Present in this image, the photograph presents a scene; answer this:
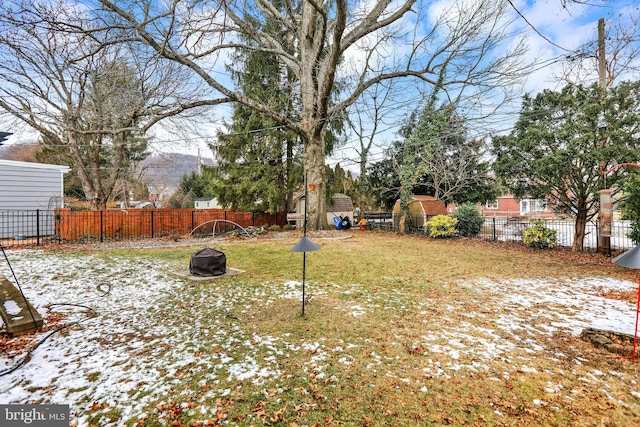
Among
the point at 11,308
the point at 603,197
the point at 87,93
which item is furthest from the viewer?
the point at 87,93

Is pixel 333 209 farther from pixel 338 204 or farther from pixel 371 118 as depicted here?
pixel 371 118

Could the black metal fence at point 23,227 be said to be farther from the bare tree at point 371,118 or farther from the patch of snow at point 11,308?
the bare tree at point 371,118

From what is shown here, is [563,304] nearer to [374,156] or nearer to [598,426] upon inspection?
[598,426]

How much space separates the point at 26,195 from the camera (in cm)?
1370

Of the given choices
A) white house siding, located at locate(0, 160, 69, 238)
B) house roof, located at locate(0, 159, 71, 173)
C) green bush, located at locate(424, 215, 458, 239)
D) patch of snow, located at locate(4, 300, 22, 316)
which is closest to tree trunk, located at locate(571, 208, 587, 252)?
green bush, located at locate(424, 215, 458, 239)

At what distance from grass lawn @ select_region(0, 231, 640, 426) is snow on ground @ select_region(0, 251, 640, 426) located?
2cm

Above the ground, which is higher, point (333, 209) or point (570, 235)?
point (333, 209)

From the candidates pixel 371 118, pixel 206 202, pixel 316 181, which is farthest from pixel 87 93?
pixel 206 202

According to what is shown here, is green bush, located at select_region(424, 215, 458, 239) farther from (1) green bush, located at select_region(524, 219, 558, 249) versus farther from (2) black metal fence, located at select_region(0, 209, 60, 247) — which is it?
(2) black metal fence, located at select_region(0, 209, 60, 247)

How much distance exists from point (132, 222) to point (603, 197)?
695 inches

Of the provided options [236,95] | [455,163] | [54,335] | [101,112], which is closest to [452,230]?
[455,163]

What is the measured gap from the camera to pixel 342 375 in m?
2.82

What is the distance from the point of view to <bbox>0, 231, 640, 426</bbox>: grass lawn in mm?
2355

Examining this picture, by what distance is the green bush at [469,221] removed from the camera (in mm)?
13844
